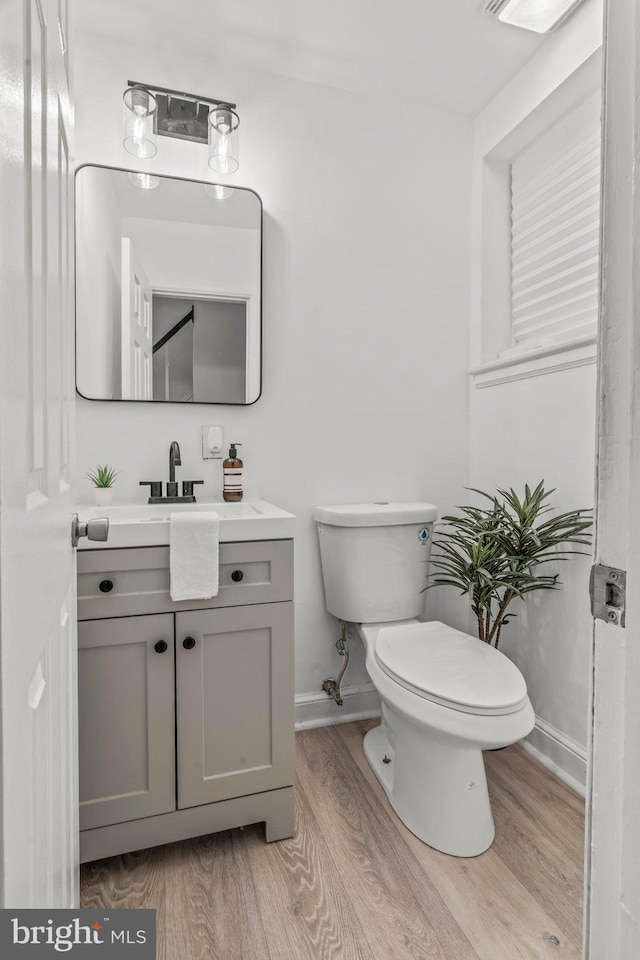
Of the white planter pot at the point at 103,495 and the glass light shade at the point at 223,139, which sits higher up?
the glass light shade at the point at 223,139

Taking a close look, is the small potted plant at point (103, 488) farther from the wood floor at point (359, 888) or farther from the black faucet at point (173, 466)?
the wood floor at point (359, 888)

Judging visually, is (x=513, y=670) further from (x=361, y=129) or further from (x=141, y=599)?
(x=361, y=129)

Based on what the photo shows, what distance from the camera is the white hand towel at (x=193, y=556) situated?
1.29 metres

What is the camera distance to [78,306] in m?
1.66

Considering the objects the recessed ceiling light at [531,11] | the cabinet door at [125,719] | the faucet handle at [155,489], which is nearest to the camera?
the cabinet door at [125,719]

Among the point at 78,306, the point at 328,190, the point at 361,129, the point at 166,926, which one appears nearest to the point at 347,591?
the point at 166,926

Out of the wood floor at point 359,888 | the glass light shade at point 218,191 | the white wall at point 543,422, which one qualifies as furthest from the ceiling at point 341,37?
the wood floor at point 359,888

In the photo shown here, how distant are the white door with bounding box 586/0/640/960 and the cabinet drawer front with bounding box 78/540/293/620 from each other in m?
0.94

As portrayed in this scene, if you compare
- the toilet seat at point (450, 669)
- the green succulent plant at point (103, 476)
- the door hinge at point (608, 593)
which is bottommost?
the toilet seat at point (450, 669)

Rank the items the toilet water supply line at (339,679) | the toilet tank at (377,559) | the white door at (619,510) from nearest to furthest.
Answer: the white door at (619,510)
the toilet tank at (377,559)
the toilet water supply line at (339,679)

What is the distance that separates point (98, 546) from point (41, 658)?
707 millimetres

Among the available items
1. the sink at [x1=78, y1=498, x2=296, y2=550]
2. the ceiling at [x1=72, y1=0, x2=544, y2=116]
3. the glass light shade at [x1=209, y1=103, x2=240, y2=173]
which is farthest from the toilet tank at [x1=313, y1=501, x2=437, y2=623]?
the ceiling at [x1=72, y1=0, x2=544, y2=116]

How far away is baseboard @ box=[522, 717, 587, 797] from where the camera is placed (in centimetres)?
163

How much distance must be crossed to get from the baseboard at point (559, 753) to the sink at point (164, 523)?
116 cm
